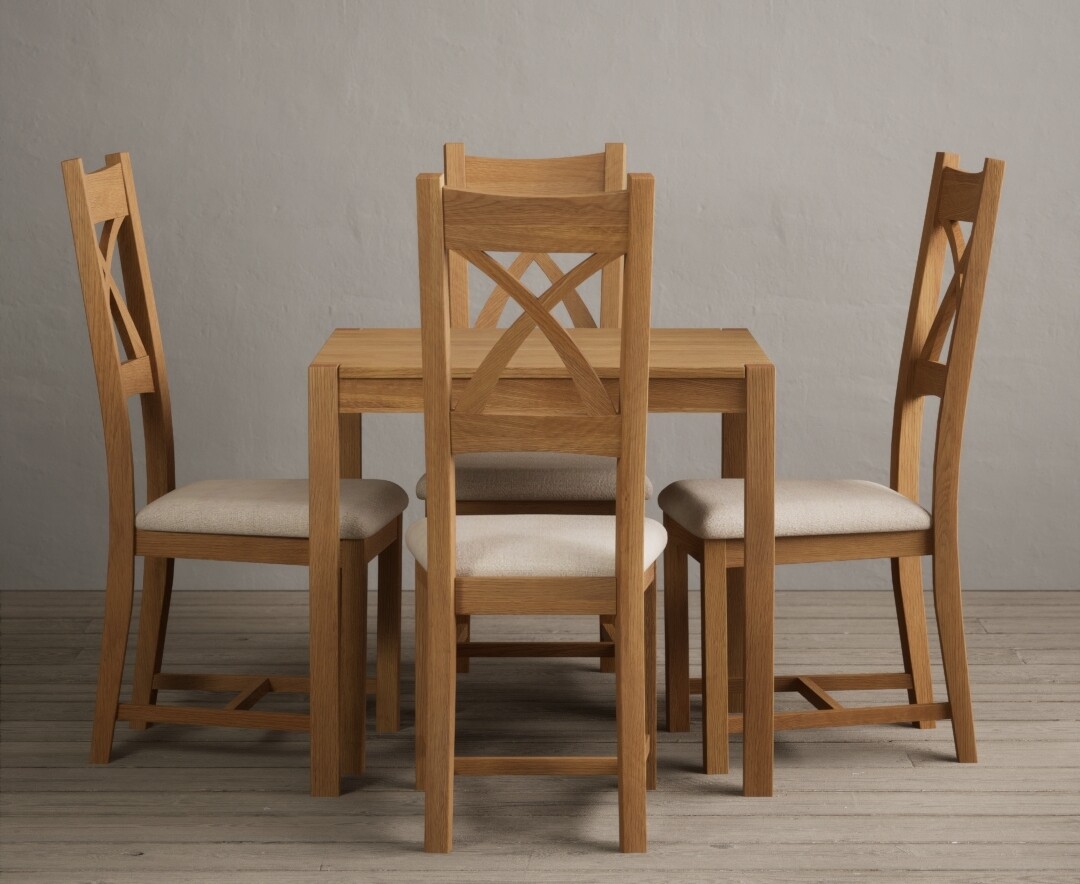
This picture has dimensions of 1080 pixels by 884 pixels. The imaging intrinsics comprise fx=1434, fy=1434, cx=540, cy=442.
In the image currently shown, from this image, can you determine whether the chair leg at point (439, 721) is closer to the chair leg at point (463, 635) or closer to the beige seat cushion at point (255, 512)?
the beige seat cushion at point (255, 512)

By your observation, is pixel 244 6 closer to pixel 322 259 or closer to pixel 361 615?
pixel 322 259

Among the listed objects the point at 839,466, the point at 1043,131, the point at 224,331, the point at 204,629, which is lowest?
the point at 204,629

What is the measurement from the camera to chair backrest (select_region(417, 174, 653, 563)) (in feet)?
6.97

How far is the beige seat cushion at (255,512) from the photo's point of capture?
99.8 inches

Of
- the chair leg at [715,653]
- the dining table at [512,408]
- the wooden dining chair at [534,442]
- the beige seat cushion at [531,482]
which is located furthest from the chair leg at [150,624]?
the chair leg at [715,653]

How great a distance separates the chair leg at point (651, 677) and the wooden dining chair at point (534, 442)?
6.1 inches

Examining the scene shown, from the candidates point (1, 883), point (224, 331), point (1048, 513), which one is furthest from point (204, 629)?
point (1048, 513)

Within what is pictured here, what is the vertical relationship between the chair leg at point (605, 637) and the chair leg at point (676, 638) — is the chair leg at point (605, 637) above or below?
below

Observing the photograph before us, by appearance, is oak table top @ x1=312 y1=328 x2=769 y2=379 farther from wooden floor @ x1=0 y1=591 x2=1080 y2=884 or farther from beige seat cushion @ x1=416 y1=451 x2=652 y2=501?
wooden floor @ x1=0 y1=591 x2=1080 y2=884

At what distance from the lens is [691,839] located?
93.1 inches

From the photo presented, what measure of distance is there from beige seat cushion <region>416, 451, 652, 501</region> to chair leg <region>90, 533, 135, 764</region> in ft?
2.04

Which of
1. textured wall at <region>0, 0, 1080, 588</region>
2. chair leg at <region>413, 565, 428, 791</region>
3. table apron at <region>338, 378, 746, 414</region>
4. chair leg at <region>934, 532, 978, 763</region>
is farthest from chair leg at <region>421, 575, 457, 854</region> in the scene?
textured wall at <region>0, 0, 1080, 588</region>

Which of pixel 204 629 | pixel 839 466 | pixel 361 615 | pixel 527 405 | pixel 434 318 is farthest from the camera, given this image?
pixel 839 466

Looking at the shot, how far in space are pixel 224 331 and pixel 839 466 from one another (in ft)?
5.46
